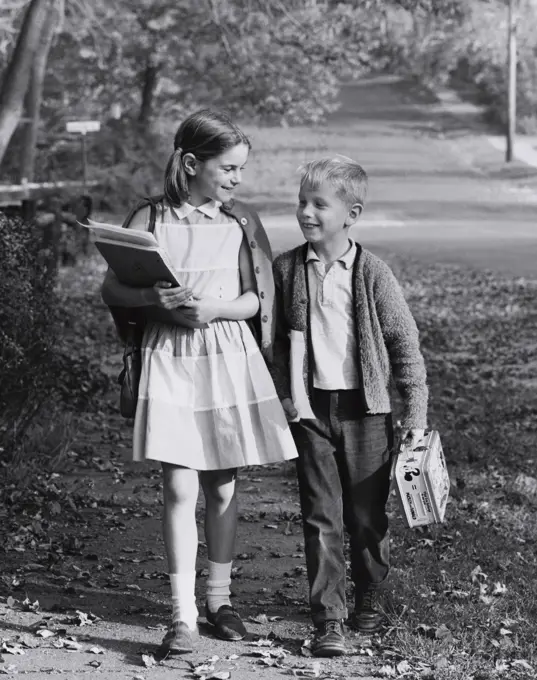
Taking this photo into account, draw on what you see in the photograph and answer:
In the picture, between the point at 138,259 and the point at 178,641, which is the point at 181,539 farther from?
the point at 138,259

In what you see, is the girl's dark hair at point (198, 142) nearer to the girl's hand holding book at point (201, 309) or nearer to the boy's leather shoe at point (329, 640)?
the girl's hand holding book at point (201, 309)

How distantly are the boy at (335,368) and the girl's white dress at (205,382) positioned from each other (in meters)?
0.13

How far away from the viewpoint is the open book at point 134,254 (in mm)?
4004

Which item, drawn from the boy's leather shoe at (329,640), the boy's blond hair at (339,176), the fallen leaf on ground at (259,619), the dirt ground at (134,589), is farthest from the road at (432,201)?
the boy's leather shoe at (329,640)

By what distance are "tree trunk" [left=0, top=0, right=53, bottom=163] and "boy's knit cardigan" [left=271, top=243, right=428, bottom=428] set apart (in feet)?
A: 38.1

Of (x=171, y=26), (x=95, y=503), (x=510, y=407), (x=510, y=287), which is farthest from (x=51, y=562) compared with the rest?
(x=171, y=26)

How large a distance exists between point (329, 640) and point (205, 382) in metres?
0.94

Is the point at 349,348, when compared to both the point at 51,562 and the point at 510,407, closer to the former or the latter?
the point at 51,562

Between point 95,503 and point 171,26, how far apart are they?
1510 centimetres

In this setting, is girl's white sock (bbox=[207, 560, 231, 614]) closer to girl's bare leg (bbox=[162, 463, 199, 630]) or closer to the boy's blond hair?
girl's bare leg (bbox=[162, 463, 199, 630])

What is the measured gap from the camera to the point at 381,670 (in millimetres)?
4180

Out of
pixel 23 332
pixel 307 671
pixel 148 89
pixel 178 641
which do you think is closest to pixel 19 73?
pixel 148 89

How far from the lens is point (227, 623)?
14.6 feet

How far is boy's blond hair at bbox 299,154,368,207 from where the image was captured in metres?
4.29
